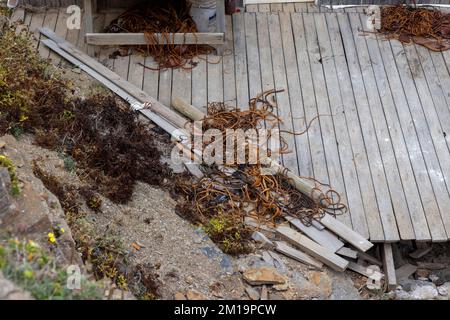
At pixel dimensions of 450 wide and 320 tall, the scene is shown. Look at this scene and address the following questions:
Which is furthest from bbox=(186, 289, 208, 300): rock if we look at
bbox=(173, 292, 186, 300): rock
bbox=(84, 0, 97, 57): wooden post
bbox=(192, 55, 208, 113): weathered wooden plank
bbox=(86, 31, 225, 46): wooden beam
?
bbox=(84, 0, 97, 57): wooden post

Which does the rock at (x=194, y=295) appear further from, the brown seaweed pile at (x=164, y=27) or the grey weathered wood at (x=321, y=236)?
the brown seaweed pile at (x=164, y=27)

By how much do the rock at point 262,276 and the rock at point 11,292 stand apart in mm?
2282

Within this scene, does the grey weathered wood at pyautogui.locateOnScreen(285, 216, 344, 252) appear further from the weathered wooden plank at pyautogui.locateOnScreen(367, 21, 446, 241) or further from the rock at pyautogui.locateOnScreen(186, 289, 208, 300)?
the rock at pyautogui.locateOnScreen(186, 289, 208, 300)

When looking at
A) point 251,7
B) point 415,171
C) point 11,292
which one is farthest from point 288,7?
point 11,292

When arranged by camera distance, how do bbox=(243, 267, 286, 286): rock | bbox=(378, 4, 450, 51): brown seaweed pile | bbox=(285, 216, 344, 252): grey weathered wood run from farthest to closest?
bbox=(378, 4, 450, 51): brown seaweed pile
bbox=(285, 216, 344, 252): grey weathered wood
bbox=(243, 267, 286, 286): rock

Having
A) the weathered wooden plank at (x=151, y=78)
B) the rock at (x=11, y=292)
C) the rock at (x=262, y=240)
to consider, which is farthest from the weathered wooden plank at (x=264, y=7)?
the rock at (x=11, y=292)

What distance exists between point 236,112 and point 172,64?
110cm

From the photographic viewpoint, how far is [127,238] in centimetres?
582

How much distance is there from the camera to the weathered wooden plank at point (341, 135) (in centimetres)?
660

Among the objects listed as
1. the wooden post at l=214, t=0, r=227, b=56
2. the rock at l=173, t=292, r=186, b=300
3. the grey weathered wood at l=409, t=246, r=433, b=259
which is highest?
the wooden post at l=214, t=0, r=227, b=56

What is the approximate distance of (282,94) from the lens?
7754mm

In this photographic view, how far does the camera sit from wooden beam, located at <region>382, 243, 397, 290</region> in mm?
6480

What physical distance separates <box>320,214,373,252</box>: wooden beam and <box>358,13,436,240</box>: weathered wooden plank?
538 millimetres
